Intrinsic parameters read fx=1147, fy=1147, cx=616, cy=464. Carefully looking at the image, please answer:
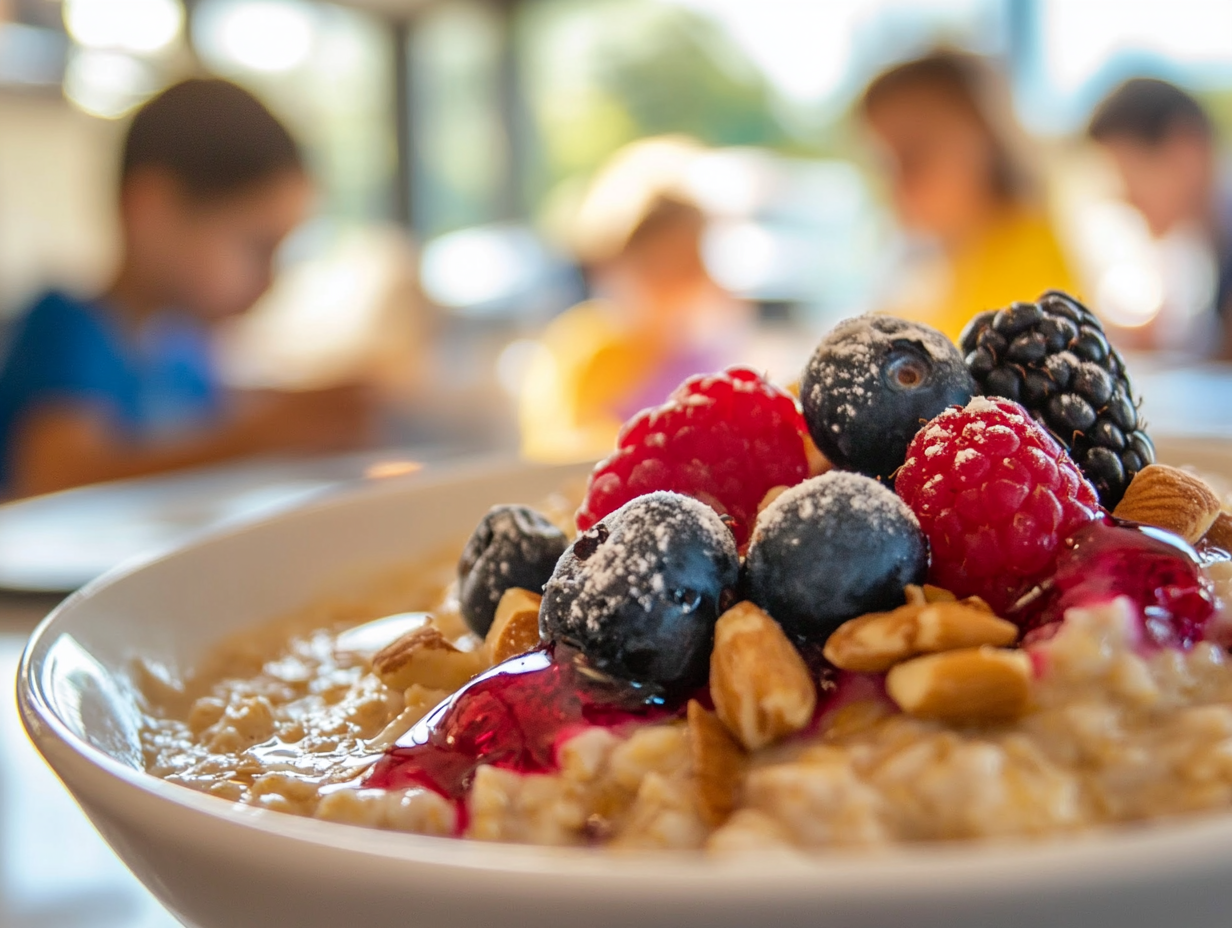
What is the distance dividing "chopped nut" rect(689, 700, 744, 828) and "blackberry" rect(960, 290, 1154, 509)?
317 millimetres

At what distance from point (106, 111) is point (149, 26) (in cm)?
46

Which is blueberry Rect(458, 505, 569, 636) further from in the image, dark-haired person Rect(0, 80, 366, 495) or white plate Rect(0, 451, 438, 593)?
dark-haired person Rect(0, 80, 366, 495)

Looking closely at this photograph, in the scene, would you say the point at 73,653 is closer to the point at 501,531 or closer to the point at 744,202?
the point at 501,531

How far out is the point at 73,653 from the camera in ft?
2.22

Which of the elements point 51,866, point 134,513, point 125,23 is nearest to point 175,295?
point 134,513

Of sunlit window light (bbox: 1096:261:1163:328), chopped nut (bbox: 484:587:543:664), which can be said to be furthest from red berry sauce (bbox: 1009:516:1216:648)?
sunlit window light (bbox: 1096:261:1163:328)

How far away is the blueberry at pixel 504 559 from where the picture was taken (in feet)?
2.42

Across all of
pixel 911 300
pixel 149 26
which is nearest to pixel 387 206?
pixel 149 26

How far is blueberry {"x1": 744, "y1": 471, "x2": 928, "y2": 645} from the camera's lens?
0.55 m

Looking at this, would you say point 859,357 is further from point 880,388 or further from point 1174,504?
point 1174,504

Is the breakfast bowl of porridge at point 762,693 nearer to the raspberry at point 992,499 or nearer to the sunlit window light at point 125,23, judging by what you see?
the raspberry at point 992,499

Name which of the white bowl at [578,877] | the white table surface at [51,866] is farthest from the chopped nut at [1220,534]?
the white table surface at [51,866]

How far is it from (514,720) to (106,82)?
568 centimetres

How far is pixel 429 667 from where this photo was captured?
685mm
